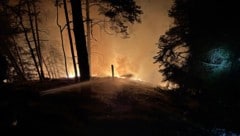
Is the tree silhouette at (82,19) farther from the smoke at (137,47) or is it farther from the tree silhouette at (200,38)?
the smoke at (137,47)

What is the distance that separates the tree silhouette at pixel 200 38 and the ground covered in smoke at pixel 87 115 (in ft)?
12.1

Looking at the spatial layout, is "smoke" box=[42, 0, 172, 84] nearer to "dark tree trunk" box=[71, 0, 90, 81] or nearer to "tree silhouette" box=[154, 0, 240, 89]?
"tree silhouette" box=[154, 0, 240, 89]

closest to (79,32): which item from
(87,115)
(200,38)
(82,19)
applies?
(82,19)

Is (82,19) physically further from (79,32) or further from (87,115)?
(87,115)

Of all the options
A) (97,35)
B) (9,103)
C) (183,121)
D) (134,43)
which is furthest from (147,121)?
(134,43)

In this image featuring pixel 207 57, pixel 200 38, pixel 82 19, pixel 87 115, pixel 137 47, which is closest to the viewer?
pixel 87 115

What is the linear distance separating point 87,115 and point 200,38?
9.72 metres

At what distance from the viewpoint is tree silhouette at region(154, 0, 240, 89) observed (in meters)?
17.0

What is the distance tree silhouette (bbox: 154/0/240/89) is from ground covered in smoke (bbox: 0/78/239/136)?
12.1 feet

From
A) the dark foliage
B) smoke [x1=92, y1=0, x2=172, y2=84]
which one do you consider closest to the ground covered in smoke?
the dark foliage

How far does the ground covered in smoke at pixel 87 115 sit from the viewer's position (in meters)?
9.74

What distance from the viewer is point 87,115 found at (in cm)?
1162

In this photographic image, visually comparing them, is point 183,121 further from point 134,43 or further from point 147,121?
point 134,43

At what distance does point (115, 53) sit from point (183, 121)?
43085 mm
